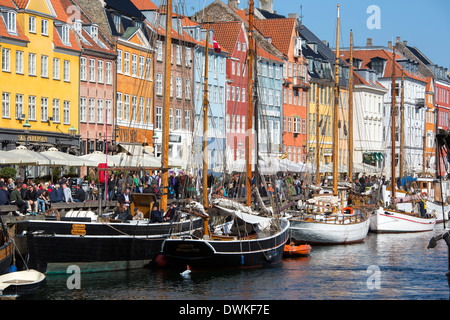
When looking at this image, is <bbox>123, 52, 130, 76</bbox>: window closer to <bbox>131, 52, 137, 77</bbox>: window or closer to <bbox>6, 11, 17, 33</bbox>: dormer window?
<bbox>131, 52, 137, 77</bbox>: window

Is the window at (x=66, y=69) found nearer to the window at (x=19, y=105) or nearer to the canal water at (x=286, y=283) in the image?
the window at (x=19, y=105)

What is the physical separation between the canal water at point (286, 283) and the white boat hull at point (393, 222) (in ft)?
46.4

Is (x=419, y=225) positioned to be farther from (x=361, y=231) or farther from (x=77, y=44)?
(x=77, y=44)

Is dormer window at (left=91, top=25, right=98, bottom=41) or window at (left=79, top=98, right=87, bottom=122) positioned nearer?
window at (left=79, top=98, right=87, bottom=122)

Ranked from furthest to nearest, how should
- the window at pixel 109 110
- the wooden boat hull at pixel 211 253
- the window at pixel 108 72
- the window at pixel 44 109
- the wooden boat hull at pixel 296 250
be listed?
1. the window at pixel 109 110
2. the window at pixel 108 72
3. the window at pixel 44 109
4. the wooden boat hull at pixel 296 250
5. the wooden boat hull at pixel 211 253

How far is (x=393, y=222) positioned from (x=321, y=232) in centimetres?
1094

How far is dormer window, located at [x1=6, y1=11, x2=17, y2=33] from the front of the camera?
196 feet

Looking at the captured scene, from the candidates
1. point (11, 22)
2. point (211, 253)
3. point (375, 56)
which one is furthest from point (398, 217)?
point (375, 56)

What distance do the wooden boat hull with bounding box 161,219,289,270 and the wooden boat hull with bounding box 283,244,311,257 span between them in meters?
5.41

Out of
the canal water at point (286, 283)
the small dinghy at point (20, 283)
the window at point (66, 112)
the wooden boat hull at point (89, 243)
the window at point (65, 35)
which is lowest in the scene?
the canal water at point (286, 283)

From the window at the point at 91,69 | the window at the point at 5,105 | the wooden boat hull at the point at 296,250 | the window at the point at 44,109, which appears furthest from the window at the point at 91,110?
the wooden boat hull at the point at 296,250

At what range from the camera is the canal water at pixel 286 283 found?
29.9 meters

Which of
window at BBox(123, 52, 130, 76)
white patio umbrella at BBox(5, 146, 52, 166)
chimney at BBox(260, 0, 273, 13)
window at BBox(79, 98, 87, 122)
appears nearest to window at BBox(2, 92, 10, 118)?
window at BBox(79, 98, 87, 122)
